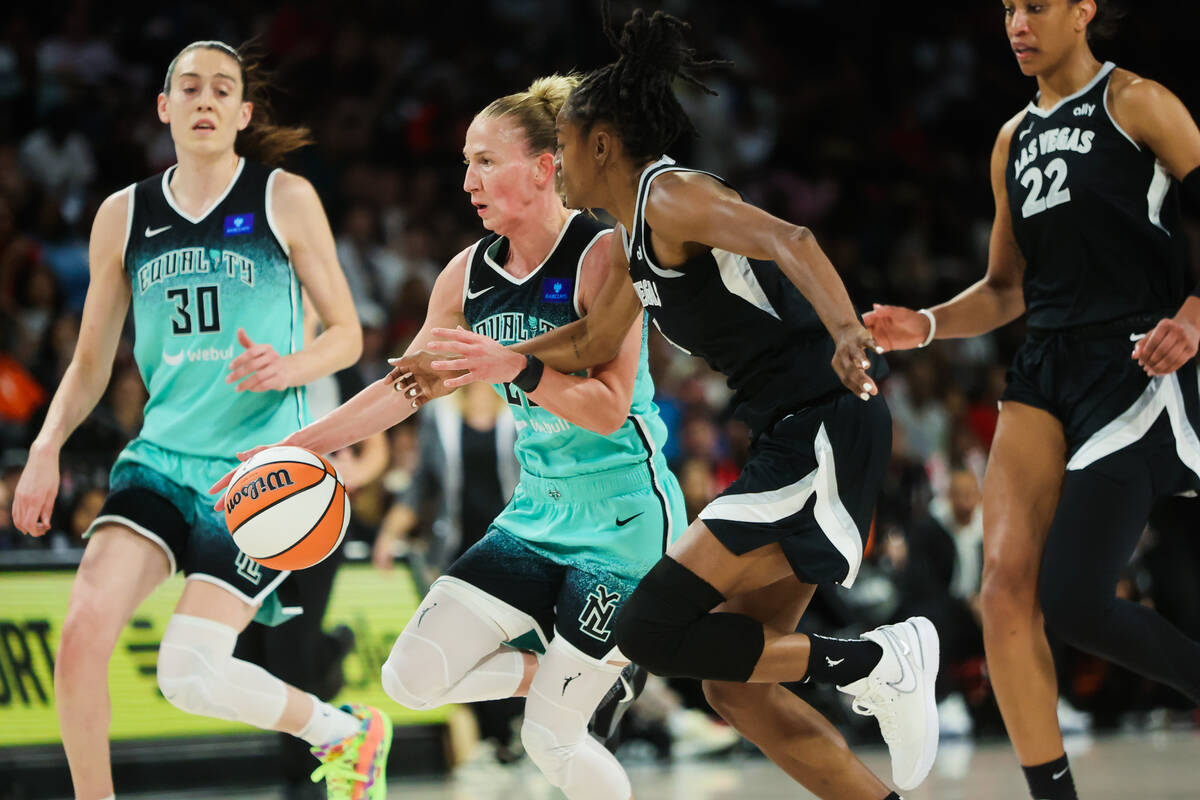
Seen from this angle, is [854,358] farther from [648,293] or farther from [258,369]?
[258,369]

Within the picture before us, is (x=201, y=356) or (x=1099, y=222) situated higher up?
(x=1099, y=222)

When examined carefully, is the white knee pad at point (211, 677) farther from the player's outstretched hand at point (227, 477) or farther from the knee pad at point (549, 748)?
the knee pad at point (549, 748)

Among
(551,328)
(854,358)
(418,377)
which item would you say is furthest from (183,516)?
(854,358)

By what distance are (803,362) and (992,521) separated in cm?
95

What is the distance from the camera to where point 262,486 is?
3904 millimetres

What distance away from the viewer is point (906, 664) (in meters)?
3.86

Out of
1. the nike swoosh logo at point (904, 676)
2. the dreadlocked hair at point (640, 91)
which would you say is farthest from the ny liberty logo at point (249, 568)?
the nike swoosh logo at point (904, 676)

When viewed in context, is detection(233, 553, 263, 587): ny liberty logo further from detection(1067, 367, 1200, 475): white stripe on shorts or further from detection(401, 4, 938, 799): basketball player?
detection(1067, 367, 1200, 475): white stripe on shorts

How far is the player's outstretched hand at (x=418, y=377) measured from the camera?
3.80 m

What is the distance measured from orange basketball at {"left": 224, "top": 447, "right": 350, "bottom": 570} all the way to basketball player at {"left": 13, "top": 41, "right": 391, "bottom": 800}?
427 mm

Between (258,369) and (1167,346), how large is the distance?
264 centimetres

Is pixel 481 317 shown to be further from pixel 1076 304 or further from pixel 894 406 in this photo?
pixel 894 406

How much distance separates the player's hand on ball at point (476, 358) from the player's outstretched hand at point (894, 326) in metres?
1.22

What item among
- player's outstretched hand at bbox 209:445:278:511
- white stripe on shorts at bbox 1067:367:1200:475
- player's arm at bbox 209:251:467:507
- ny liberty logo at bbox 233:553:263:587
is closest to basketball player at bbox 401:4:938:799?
player's arm at bbox 209:251:467:507
